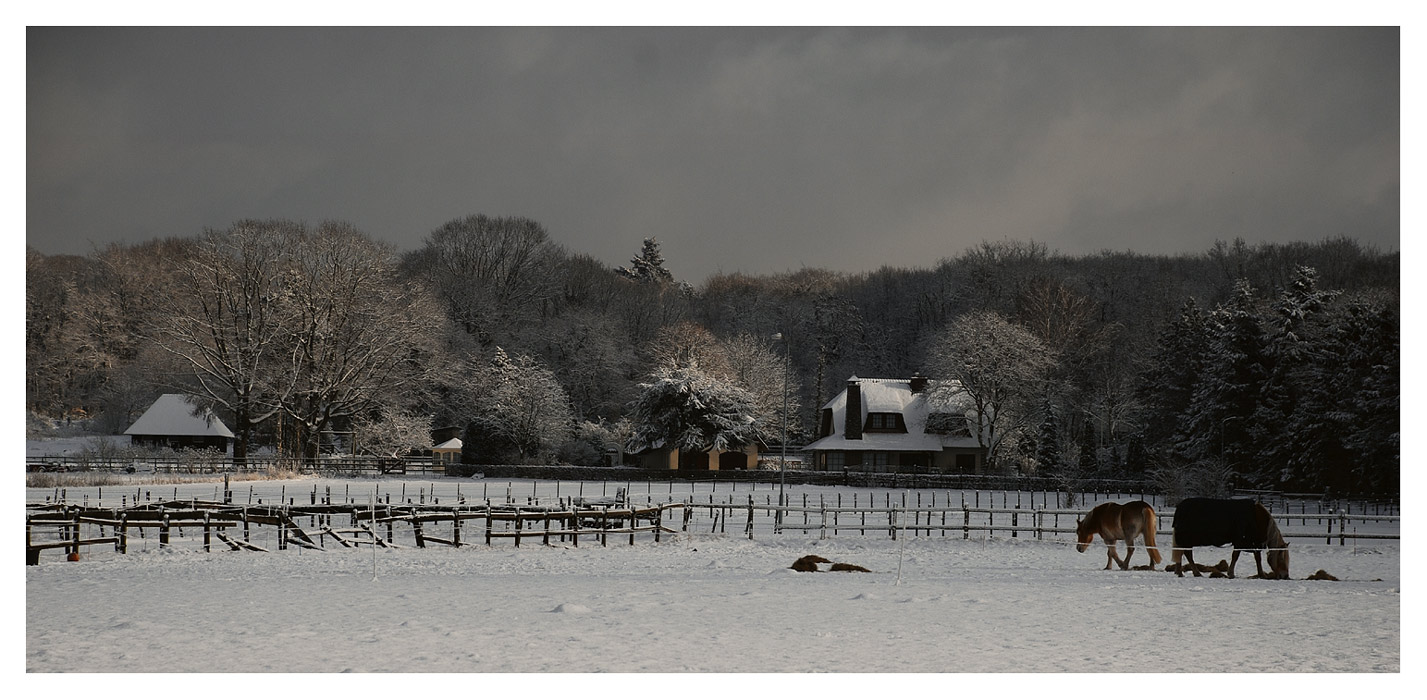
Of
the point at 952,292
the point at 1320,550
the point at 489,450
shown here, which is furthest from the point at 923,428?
the point at 1320,550

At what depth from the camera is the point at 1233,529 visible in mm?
15812

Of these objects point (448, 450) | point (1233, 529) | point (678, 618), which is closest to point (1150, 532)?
point (1233, 529)

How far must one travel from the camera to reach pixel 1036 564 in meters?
19.2

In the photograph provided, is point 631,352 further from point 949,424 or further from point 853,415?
point 949,424

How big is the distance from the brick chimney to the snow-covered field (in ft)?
126

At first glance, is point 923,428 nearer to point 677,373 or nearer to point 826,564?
point 677,373

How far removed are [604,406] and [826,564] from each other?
4892 centimetres

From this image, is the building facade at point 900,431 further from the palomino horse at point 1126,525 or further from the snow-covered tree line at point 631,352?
the palomino horse at point 1126,525

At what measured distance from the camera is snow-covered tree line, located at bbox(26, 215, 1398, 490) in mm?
36125

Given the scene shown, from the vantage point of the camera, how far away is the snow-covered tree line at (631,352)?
36125 millimetres

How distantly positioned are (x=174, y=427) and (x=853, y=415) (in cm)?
3670

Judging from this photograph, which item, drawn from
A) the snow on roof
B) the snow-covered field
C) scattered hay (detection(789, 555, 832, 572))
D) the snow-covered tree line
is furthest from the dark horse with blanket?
the snow on roof

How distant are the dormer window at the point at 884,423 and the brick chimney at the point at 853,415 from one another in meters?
0.49

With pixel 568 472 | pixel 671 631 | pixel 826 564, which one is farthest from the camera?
pixel 568 472
